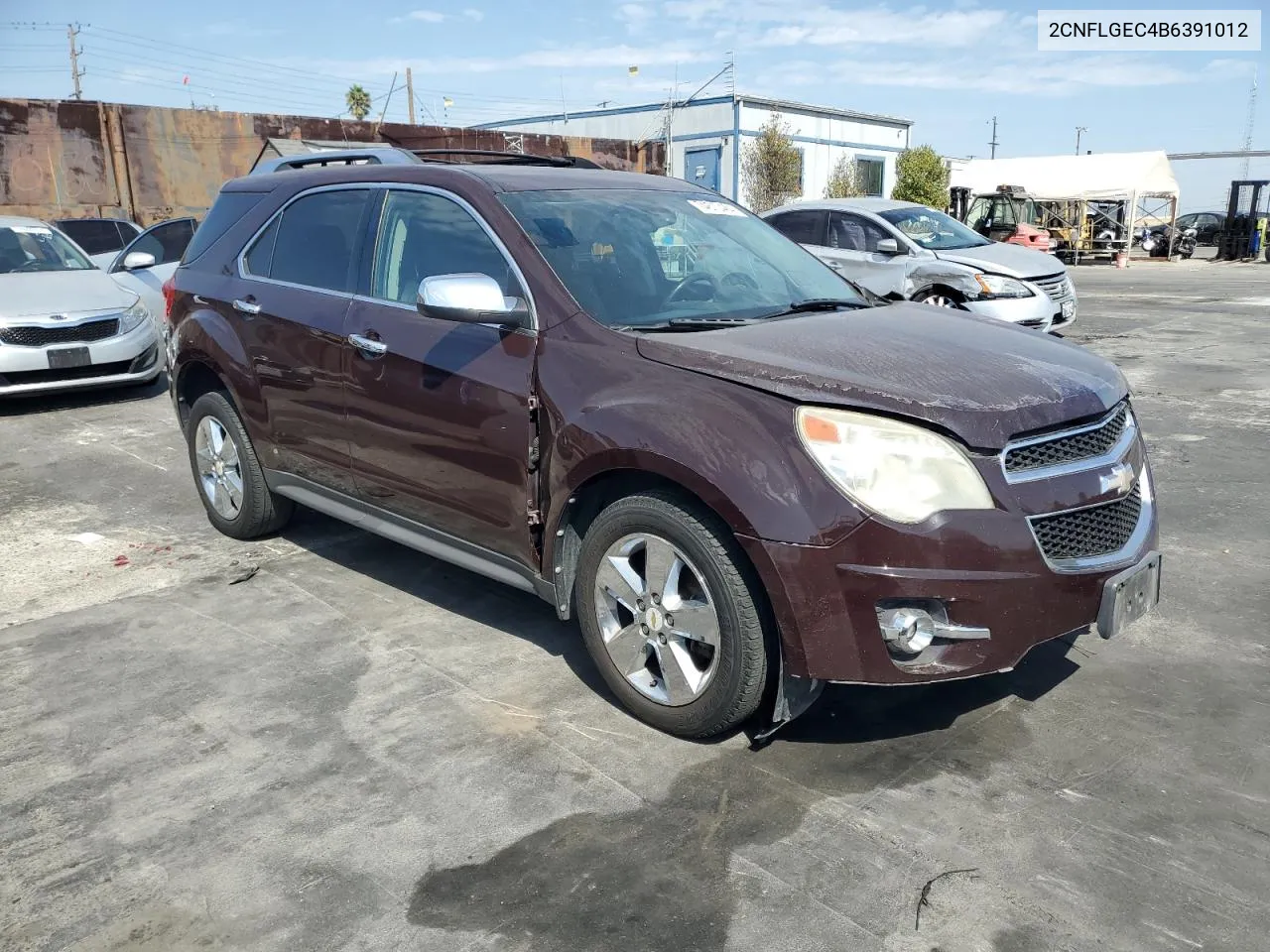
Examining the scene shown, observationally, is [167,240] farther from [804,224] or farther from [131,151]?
[131,151]

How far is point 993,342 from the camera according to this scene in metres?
3.57

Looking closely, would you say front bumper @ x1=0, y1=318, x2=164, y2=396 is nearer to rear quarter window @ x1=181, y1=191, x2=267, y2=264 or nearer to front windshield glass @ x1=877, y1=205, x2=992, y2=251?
rear quarter window @ x1=181, y1=191, x2=267, y2=264

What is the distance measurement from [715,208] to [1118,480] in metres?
2.15

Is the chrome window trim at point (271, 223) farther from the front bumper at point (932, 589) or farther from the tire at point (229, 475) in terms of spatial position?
the front bumper at point (932, 589)

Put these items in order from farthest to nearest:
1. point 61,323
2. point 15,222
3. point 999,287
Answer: point 999,287, point 15,222, point 61,323

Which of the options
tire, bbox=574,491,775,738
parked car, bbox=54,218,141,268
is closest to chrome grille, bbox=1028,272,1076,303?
tire, bbox=574,491,775,738

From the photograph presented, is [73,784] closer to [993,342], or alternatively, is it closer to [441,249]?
[441,249]

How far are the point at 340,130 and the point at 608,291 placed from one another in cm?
2240

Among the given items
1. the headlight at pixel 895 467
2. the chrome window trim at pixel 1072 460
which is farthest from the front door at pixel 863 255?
the headlight at pixel 895 467

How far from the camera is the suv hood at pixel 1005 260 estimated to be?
1103 centimetres

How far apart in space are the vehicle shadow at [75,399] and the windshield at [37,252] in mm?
1163

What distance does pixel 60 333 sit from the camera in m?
8.76

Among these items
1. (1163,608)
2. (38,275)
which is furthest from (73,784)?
(38,275)

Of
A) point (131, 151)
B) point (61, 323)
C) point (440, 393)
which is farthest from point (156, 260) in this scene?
point (131, 151)
